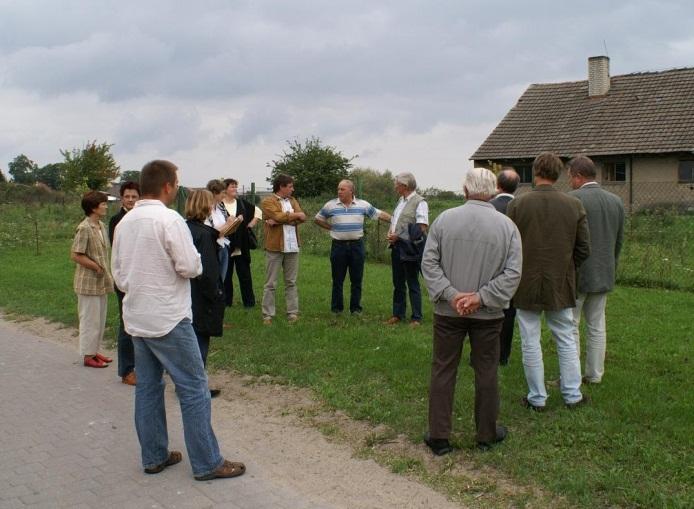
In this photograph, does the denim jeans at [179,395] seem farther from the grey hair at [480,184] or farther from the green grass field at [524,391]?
the grey hair at [480,184]

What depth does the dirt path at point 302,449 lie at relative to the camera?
4.26 meters

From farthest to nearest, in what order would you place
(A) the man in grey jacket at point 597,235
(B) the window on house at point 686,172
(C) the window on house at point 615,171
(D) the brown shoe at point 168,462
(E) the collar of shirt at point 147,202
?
(C) the window on house at point 615,171
(B) the window on house at point 686,172
(A) the man in grey jacket at point 597,235
(D) the brown shoe at point 168,462
(E) the collar of shirt at point 147,202

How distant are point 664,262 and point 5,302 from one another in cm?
1165

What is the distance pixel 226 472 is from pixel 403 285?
15.8 ft

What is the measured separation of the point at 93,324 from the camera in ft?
25.1

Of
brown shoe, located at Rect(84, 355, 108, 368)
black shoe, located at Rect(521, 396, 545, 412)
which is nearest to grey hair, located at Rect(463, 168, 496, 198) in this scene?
black shoe, located at Rect(521, 396, 545, 412)

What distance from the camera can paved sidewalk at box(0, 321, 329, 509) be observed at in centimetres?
427

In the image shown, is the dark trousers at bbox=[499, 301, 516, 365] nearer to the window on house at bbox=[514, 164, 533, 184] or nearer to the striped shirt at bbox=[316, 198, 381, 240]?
the striped shirt at bbox=[316, 198, 381, 240]

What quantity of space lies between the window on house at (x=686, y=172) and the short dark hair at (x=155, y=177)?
2981 cm

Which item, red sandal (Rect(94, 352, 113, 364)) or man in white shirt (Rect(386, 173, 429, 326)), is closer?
red sandal (Rect(94, 352, 113, 364))

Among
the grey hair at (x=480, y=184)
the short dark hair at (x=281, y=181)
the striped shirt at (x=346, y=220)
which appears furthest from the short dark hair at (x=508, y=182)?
the short dark hair at (x=281, y=181)

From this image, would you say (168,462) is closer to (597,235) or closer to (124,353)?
(124,353)

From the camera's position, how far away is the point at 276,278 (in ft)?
29.9

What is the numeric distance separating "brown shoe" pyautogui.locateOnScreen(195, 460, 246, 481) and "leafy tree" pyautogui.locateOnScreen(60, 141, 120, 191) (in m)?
39.3
